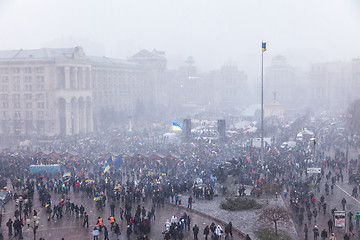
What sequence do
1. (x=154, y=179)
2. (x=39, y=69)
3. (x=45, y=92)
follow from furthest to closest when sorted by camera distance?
(x=39, y=69), (x=45, y=92), (x=154, y=179)

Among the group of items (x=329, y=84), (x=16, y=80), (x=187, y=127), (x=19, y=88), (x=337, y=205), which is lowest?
(x=337, y=205)

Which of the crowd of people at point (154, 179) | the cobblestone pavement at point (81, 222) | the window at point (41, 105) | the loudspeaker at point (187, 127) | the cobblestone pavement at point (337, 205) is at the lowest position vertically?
the cobblestone pavement at point (81, 222)

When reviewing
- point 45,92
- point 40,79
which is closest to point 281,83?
point 45,92

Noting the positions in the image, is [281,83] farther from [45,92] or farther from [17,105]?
[17,105]

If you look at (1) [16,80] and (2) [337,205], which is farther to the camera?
(1) [16,80]

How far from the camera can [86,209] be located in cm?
2611

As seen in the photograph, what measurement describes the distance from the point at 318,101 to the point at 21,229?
12625 centimetres

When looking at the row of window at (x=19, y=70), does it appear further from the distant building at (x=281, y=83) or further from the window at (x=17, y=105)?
the distant building at (x=281, y=83)

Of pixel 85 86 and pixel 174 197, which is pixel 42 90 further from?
pixel 174 197

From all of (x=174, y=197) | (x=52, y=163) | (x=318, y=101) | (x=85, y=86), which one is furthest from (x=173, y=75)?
(x=174, y=197)

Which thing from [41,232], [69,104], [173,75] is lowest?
[41,232]

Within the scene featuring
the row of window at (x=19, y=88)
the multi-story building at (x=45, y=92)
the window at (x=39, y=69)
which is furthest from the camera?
the row of window at (x=19, y=88)

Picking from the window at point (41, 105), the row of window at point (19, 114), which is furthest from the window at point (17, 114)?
the window at point (41, 105)

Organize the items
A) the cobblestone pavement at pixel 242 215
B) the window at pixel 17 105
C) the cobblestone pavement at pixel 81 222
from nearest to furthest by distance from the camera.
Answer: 1. the cobblestone pavement at pixel 81 222
2. the cobblestone pavement at pixel 242 215
3. the window at pixel 17 105
